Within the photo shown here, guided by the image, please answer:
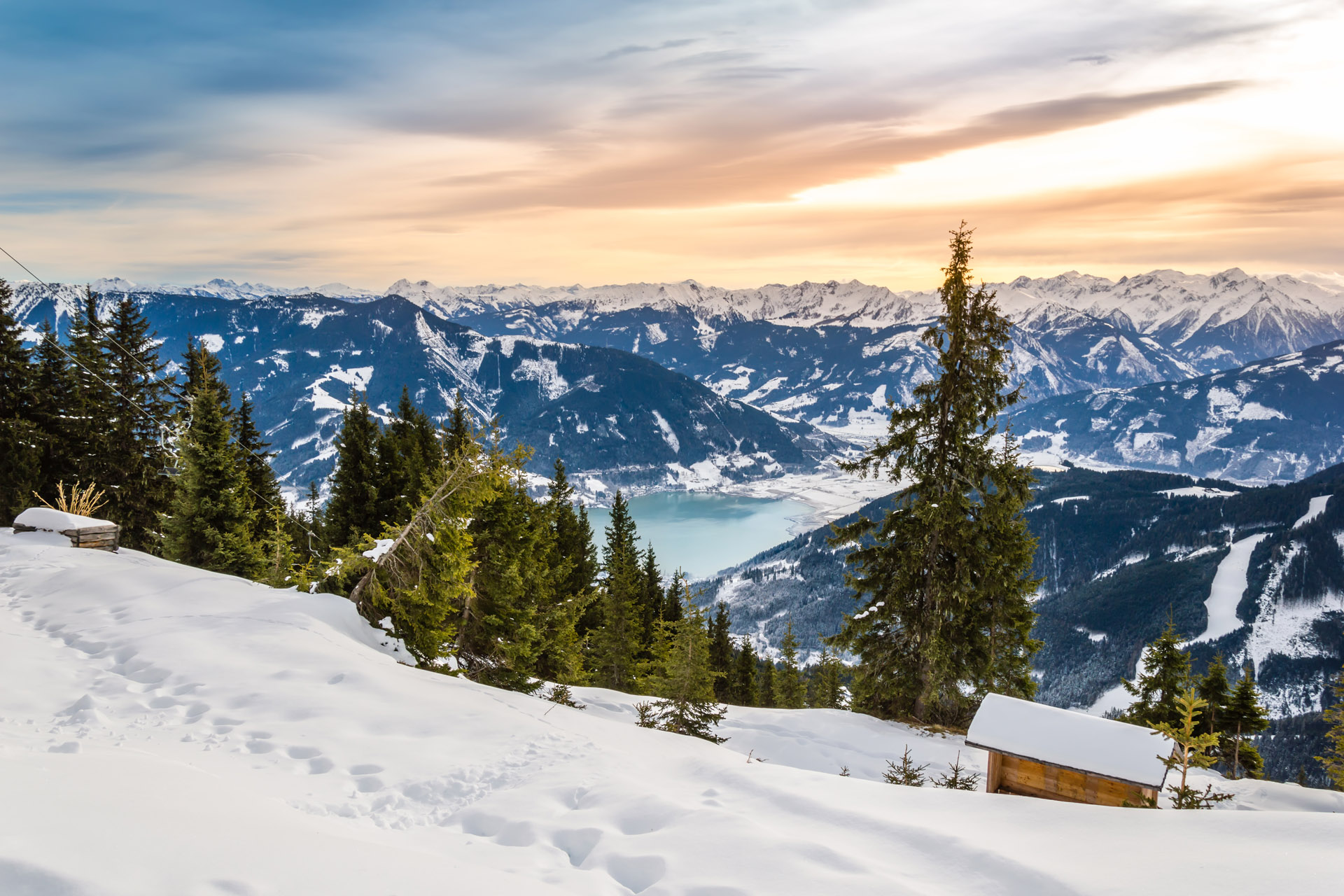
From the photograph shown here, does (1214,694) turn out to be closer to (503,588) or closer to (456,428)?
(503,588)

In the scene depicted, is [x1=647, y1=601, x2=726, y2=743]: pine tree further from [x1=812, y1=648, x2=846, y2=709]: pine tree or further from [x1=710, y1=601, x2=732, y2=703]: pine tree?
[x1=812, y1=648, x2=846, y2=709]: pine tree

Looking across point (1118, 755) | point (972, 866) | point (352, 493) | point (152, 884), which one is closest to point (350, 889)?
point (152, 884)

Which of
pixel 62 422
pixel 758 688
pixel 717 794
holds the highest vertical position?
pixel 62 422

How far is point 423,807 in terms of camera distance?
7199mm

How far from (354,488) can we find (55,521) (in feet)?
37.3

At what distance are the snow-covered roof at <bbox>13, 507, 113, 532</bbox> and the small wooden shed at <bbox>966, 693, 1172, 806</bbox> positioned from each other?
2190 centimetres

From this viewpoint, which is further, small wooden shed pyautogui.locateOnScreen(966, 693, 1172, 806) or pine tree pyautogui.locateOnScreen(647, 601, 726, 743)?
pine tree pyautogui.locateOnScreen(647, 601, 726, 743)

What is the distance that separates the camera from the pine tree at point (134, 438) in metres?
29.7

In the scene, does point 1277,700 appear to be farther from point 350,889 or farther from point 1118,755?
point 350,889

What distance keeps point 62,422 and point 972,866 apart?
1463 inches

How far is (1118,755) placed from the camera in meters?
11.0

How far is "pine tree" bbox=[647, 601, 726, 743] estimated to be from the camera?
1789cm

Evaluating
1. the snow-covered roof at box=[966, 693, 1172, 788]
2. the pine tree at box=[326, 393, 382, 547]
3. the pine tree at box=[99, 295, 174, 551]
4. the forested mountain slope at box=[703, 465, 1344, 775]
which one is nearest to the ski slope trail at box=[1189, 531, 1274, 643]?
the forested mountain slope at box=[703, 465, 1344, 775]

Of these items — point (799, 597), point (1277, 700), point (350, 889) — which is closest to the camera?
point (350, 889)
